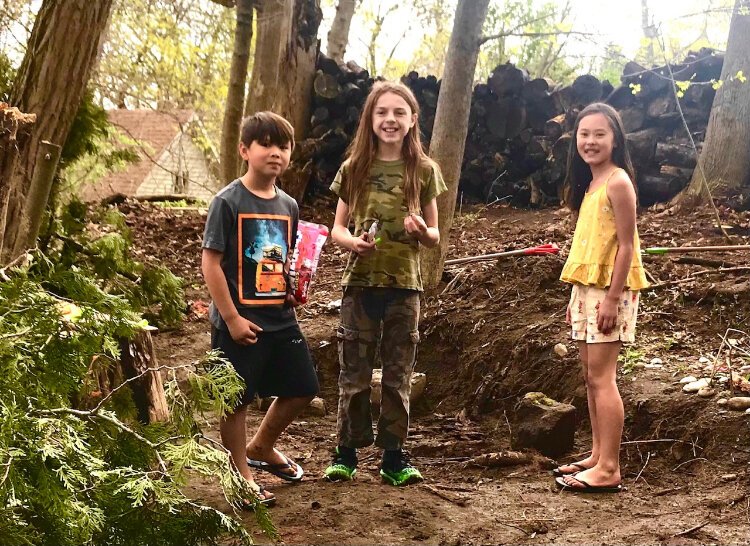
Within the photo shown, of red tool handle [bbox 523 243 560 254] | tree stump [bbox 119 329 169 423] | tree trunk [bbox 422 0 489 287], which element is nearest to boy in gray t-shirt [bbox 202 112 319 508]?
tree stump [bbox 119 329 169 423]

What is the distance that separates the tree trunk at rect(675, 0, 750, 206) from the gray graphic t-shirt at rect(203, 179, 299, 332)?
20.8 feet

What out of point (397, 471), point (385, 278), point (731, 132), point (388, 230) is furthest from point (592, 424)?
point (731, 132)

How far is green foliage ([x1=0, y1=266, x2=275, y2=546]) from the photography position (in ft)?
5.08

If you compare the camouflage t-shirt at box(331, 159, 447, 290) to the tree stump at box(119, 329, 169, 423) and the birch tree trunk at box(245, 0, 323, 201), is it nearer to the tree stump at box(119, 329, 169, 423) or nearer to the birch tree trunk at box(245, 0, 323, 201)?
the tree stump at box(119, 329, 169, 423)

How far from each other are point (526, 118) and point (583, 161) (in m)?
6.44

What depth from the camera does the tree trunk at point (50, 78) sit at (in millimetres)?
4359

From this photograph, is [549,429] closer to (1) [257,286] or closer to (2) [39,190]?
(1) [257,286]

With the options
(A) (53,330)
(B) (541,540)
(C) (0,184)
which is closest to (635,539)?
(B) (541,540)

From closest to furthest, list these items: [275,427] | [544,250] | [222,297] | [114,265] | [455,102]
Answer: [222,297]
[275,427]
[114,265]
[455,102]
[544,250]

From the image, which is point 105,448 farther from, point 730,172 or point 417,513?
point 730,172

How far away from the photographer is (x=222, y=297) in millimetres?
3102

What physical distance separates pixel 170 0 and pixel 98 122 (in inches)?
270

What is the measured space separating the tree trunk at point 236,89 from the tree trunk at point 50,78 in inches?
167

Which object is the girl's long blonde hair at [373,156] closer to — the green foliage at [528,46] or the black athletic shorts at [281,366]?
the black athletic shorts at [281,366]
